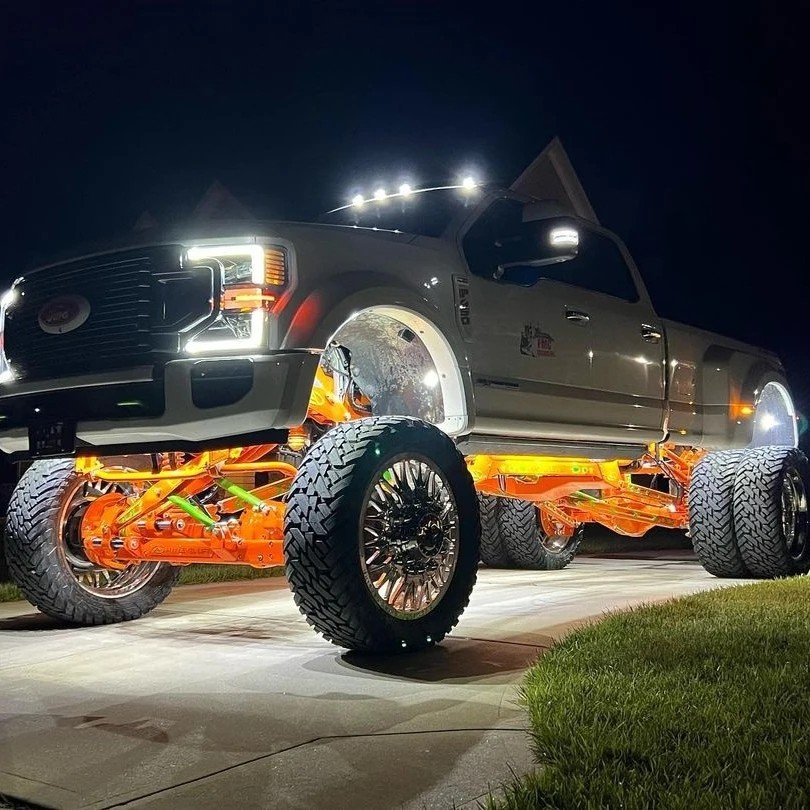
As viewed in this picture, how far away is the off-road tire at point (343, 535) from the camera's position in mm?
4422

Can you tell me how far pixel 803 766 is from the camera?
276cm

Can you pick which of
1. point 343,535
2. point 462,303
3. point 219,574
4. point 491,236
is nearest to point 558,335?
point 491,236

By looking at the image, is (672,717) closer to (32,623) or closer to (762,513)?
(32,623)

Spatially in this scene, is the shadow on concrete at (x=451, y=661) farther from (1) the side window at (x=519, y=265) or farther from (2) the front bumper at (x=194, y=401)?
(1) the side window at (x=519, y=265)

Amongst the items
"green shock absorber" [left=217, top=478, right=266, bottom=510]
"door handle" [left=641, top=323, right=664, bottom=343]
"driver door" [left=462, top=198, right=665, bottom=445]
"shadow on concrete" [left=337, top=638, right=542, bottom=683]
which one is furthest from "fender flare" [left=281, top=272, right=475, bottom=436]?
"door handle" [left=641, top=323, right=664, bottom=343]

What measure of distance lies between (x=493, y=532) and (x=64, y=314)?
5908mm

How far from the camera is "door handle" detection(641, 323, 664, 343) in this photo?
7449 mm

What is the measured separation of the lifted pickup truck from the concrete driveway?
36 cm

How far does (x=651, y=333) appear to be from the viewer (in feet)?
24.8

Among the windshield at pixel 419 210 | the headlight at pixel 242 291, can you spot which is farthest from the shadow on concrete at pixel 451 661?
the windshield at pixel 419 210

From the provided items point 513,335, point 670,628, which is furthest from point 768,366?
point 670,628

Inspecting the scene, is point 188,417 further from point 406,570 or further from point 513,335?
point 513,335

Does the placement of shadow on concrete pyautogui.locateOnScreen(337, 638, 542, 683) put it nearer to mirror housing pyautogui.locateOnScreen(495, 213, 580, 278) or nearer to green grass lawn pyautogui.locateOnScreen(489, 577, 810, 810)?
green grass lawn pyautogui.locateOnScreen(489, 577, 810, 810)

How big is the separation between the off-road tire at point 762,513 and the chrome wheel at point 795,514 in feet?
0.33
